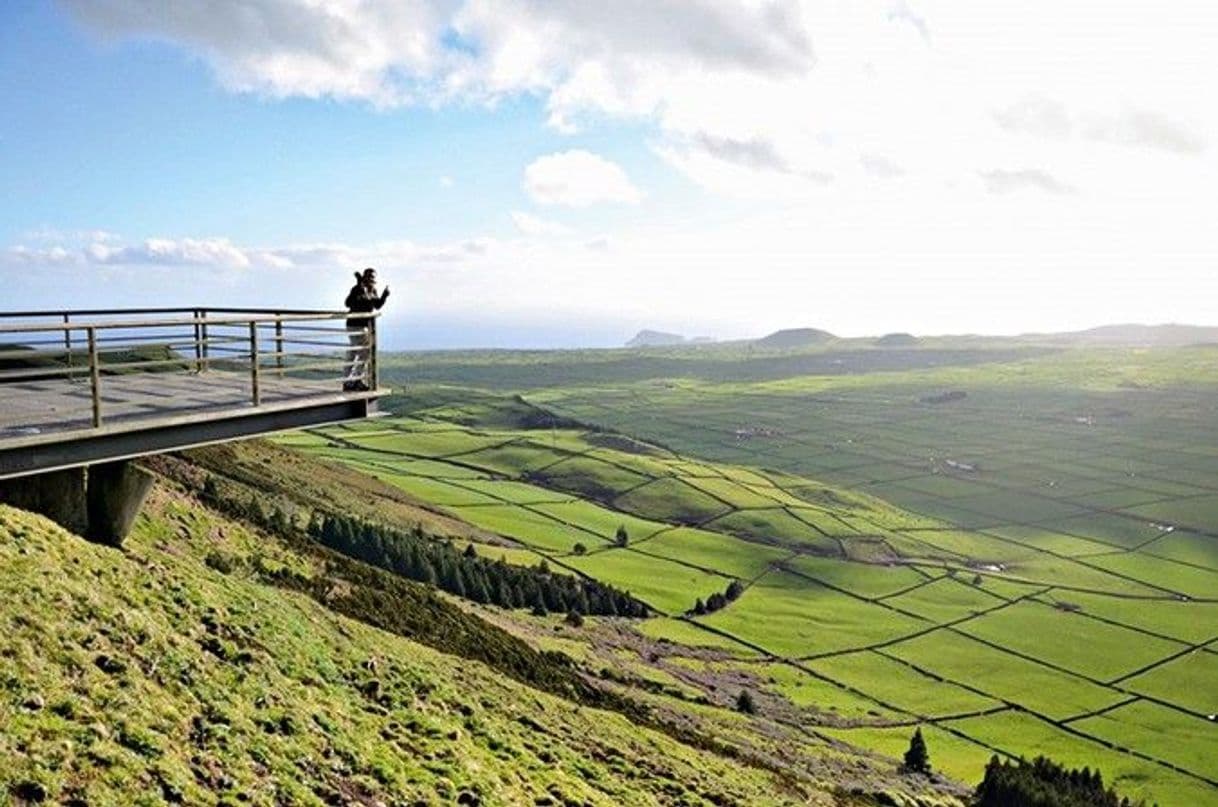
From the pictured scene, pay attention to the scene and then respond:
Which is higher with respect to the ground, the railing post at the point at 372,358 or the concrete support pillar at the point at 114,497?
the railing post at the point at 372,358

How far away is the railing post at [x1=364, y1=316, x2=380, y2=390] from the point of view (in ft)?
64.8

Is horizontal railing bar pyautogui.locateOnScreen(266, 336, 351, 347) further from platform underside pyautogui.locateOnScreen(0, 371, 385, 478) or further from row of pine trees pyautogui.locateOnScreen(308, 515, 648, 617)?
row of pine trees pyautogui.locateOnScreen(308, 515, 648, 617)

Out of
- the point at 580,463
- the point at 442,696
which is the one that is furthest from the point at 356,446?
the point at 442,696

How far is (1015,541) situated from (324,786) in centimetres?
18069

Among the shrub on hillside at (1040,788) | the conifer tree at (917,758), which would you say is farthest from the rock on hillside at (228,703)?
the conifer tree at (917,758)

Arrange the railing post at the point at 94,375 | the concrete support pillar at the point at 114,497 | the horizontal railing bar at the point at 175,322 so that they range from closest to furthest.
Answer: the horizontal railing bar at the point at 175,322 < the railing post at the point at 94,375 < the concrete support pillar at the point at 114,497

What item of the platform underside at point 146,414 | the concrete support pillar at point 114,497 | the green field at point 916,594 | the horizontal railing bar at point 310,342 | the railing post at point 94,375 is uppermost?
the horizontal railing bar at point 310,342

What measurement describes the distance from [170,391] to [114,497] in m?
2.54

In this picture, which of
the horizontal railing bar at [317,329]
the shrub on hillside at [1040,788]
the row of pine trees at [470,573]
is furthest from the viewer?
the row of pine trees at [470,573]

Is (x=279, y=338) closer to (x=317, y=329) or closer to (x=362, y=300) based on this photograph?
(x=317, y=329)

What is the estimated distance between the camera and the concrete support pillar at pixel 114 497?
18156 millimetres

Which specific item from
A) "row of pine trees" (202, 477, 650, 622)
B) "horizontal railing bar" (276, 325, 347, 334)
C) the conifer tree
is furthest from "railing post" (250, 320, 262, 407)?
the conifer tree

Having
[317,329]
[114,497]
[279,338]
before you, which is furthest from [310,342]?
[114,497]

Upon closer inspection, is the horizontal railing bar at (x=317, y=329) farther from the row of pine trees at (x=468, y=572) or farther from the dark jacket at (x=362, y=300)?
the row of pine trees at (x=468, y=572)
